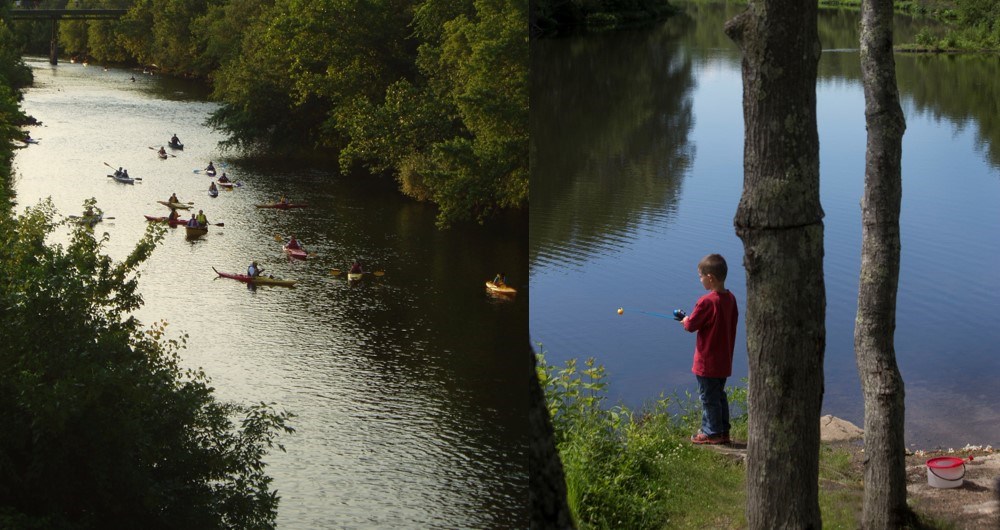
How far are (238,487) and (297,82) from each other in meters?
6.35

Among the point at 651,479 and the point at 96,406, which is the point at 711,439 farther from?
the point at 96,406

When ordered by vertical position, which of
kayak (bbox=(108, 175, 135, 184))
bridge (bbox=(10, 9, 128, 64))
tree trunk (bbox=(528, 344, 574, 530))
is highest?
bridge (bbox=(10, 9, 128, 64))

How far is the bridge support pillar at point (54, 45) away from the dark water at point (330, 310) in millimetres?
76

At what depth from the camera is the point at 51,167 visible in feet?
21.6

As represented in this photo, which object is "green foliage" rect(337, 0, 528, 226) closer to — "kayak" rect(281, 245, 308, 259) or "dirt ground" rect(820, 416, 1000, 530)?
"kayak" rect(281, 245, 308, 259)

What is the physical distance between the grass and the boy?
0.08 meters

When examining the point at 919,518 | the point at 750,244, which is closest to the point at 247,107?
the point at 919,518

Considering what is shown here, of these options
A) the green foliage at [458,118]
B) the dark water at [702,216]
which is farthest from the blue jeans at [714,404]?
the green foliage at [458,118]

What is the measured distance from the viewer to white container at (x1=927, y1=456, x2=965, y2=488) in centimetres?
324

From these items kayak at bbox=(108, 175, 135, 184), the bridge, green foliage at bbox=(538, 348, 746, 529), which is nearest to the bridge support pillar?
the bridge

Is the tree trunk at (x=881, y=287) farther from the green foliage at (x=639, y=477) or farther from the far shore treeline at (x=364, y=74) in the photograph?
the far shore treeline at (x=364, y=74)

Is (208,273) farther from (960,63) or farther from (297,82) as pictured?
(960,63)

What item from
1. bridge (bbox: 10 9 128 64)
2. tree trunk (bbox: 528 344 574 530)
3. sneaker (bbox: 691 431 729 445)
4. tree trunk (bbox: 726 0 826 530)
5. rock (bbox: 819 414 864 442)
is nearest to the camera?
tree trunk (bbox: 726 0 826 530)

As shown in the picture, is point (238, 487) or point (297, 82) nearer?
point (238, 487)
